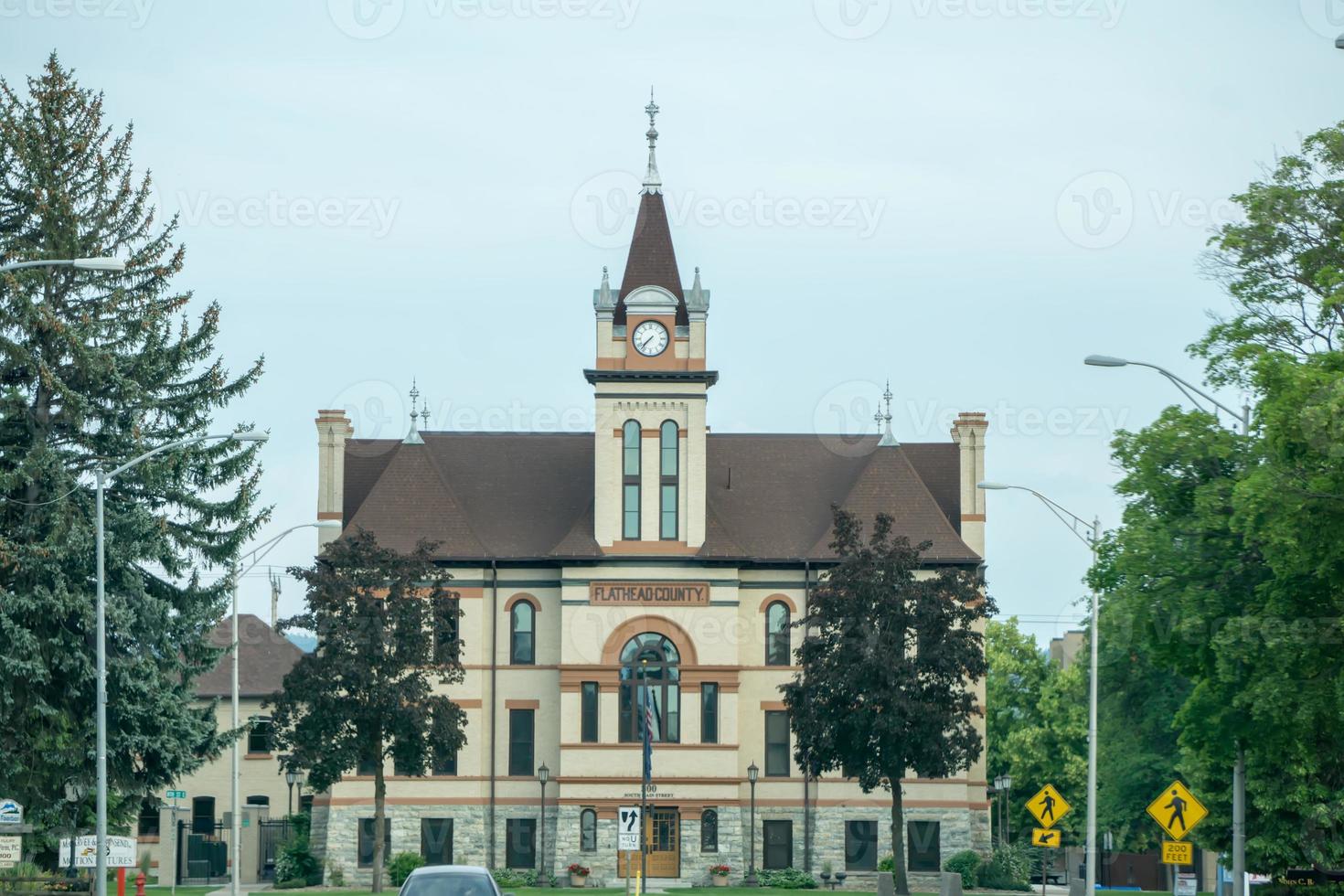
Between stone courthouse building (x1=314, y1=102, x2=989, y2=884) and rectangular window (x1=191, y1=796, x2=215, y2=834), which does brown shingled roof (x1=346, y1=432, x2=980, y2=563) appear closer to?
stone courthouse building (x1=314, y1=102, x2=989, y2=884)

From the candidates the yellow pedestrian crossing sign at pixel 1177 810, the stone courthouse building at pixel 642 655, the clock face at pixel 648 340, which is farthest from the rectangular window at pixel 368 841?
the yellow pedestrian crossing sign at pixel 1177 810

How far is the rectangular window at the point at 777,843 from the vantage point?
205ft

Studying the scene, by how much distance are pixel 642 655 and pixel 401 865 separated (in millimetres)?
9923

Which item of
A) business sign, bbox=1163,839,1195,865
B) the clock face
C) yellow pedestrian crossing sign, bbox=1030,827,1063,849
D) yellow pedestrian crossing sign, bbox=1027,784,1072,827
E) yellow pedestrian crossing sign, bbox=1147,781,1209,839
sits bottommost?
yellow pedestrian crossing sign, bbox=1030,827,1063,849

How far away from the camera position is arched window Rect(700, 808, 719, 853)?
2399 inches

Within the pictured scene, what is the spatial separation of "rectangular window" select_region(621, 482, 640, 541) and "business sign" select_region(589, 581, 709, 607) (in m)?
1.61

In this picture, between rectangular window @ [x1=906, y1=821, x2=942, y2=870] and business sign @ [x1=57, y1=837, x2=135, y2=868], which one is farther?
rectangular window @ [x1=906, y1=821, x2=942, y2=870]

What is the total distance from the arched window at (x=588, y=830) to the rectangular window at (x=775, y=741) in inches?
240

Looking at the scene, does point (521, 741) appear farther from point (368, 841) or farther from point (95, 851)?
point (95, 851)

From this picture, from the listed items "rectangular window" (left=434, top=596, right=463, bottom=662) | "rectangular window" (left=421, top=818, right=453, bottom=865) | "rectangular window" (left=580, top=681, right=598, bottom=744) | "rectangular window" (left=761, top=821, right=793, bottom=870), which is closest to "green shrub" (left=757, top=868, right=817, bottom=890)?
"rectangular window" (left=761, top=821, right=793, bottom=870)

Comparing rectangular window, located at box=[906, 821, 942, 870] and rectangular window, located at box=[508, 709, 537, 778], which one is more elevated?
rectangular window, located at box=[508, 709, 537, 778]

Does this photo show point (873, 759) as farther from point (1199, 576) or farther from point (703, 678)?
point (1199, 576)

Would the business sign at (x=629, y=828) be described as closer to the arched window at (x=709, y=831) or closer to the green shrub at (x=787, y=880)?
the green shrub at (x=787, y=880)

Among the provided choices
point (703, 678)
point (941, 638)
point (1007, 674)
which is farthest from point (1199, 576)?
point (1007, 674)
